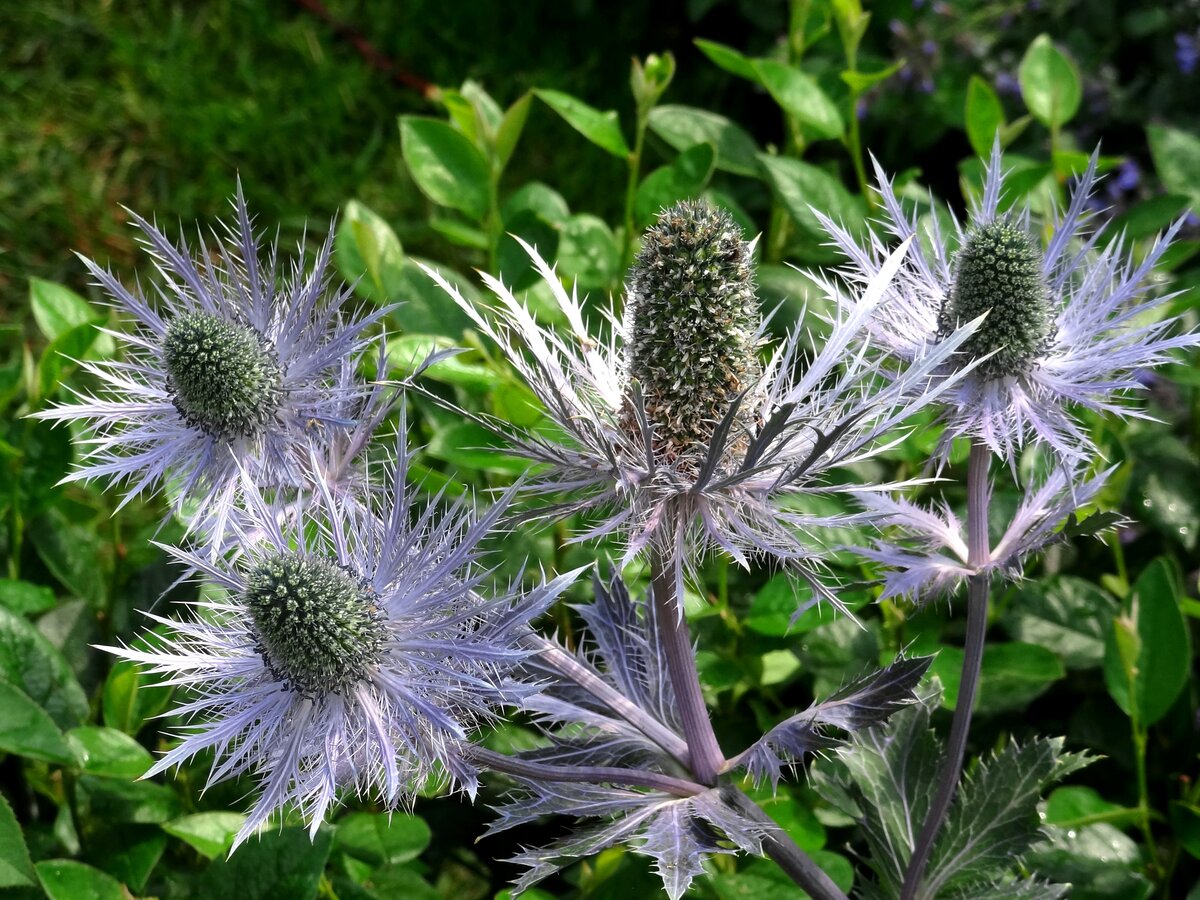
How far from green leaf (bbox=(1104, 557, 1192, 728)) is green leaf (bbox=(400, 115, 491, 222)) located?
1.02 m

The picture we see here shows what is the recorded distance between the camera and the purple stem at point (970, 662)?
1093 mm

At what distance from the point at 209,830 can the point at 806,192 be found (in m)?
1.11

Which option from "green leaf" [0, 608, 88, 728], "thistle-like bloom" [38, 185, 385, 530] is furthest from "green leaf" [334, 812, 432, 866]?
"thistle-like bloom" [38, 185, 385, 530]

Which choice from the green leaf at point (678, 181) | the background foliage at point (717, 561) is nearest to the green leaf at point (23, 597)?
the background foliage at point (717, 561)

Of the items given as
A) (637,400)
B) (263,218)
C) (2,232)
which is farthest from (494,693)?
(2,232)

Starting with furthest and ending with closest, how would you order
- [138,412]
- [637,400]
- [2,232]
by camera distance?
[2,232], [138,412], [637,400]

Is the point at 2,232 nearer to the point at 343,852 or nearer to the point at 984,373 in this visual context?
the point at 343,852

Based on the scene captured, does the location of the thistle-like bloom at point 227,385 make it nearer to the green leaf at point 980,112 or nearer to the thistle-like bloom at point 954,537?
the thistle-like bloom at point 954,537

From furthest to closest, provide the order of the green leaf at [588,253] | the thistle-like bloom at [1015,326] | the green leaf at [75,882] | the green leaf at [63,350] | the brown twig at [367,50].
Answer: the brown twig at [367,50]
the green leaf at [588,253]
the green leaf at [63,350]
the green leaf at [75,882]
the thistle-like bloom at [1015,326]

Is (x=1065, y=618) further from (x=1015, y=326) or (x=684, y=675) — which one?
(x=684, y=675)

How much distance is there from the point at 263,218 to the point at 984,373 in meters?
2.02

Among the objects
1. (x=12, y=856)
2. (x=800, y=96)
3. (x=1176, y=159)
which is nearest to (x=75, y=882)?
(x=12, y=856)

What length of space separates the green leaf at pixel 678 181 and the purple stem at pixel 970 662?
644 millimetres

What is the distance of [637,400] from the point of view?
90 centimetres
